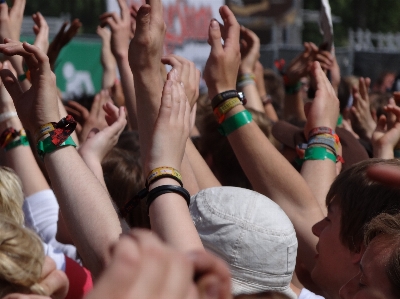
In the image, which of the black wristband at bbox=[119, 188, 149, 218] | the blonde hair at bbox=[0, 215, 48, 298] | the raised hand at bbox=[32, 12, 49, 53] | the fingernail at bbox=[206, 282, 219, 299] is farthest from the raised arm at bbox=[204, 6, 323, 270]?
the fingernail at bbox=[206, 282, 219, 299]

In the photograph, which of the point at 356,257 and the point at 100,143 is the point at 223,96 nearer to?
the point at 100,143

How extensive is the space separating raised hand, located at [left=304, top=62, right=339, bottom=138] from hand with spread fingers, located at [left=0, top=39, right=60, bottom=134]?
119 centimetres

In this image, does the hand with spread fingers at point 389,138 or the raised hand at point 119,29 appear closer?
the hand with spread fingers at point 389,138

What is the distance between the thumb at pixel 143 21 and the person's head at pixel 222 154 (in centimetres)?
118

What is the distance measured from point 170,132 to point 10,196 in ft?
2.86

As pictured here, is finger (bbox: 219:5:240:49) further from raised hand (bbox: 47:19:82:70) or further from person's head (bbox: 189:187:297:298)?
raised hand (bbox: 47:19:82:70)

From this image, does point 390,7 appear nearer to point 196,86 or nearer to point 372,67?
point 372,67

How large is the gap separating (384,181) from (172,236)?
2.57 feet

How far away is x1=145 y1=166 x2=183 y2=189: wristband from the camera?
5.79 feet

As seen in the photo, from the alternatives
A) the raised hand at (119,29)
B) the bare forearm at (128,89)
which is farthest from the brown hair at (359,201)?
the raised hand at (119,29)

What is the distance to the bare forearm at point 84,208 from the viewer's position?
5.91 feet

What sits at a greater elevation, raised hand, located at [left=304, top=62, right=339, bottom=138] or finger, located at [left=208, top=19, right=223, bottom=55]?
finger, located at [left=208, top=19, right=223, bottom=55]

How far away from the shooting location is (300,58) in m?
4.54

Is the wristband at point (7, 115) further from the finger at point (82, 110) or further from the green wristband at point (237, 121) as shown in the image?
the green wristband at point (237, 121)
